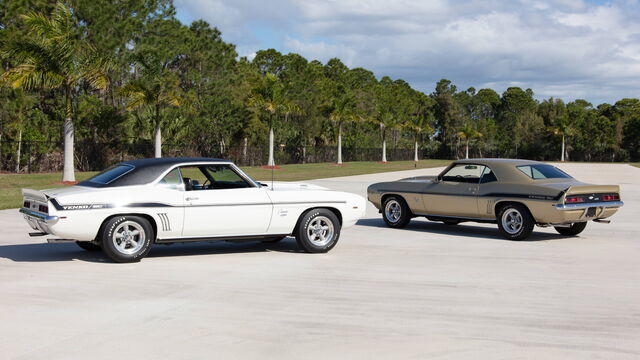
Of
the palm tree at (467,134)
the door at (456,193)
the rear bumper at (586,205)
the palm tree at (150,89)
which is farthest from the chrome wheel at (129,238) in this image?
the palm tree at (467,134)

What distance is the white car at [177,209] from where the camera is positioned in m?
9.92

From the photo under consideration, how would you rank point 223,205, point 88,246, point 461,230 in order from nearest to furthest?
1. point 223,205
2. point 88,246
3. point 461,230

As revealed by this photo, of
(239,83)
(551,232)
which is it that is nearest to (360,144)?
(239,83)

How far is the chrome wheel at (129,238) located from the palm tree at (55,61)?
20.3 m

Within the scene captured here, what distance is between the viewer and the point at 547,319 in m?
7.08

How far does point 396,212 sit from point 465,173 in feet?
5.48

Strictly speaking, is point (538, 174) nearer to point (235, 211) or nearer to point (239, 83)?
point (235, 211)

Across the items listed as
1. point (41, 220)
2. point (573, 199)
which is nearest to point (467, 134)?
point (573, 199)

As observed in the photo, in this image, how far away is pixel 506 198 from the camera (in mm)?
13273

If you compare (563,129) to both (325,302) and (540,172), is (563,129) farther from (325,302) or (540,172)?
(325,302)

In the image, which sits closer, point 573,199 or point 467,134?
point 573,199

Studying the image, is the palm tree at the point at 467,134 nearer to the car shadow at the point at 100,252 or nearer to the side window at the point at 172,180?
the car shadow at the point at 100,252

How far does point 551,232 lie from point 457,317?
837cm

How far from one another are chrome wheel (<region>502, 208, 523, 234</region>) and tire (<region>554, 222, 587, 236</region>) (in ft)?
4.63
